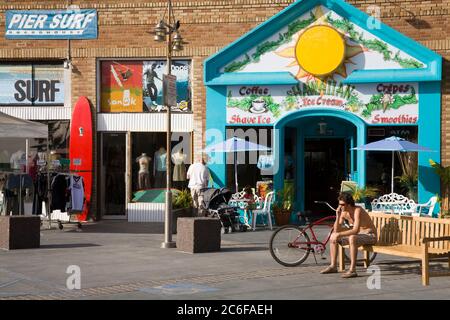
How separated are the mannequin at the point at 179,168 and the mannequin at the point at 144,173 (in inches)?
29.4

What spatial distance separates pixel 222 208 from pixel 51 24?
7619mm

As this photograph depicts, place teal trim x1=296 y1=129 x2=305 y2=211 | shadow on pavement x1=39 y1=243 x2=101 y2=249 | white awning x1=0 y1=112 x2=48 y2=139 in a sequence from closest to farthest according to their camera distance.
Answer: shadow on pavement x1=39 y1=243 x2=101 y2=249
white awning x1=0 y1=112 x2=48 y2=139
teal trim x1=296 y1=129 x2=305 y2=211

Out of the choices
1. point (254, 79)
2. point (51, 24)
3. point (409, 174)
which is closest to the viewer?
point (409, 174)

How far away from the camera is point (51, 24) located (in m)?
20.5

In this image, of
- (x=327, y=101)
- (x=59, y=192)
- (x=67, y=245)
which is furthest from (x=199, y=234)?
(x=327, y=101)

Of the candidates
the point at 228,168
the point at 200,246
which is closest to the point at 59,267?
the point at 200,246

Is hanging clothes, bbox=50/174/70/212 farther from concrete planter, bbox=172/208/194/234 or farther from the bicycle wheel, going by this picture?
the bicycle wheel

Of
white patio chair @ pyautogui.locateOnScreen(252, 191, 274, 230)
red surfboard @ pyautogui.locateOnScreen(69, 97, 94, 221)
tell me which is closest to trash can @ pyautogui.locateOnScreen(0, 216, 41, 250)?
white patio chair @ pyautogui.locateOnScreen(252, 191, 274, 230)

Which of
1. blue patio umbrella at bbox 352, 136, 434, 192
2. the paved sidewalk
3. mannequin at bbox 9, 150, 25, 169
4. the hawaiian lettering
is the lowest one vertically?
the paved sidewalk

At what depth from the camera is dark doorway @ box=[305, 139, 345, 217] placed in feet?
67.9

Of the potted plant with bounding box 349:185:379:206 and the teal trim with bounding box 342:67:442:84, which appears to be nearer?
the potted plant with bounding box 349:185:379:206

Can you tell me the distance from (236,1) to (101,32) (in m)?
3.83

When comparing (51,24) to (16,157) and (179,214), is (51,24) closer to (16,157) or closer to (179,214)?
(16,157)

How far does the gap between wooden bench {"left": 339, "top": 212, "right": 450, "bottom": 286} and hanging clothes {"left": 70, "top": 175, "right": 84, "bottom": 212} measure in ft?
26.6
